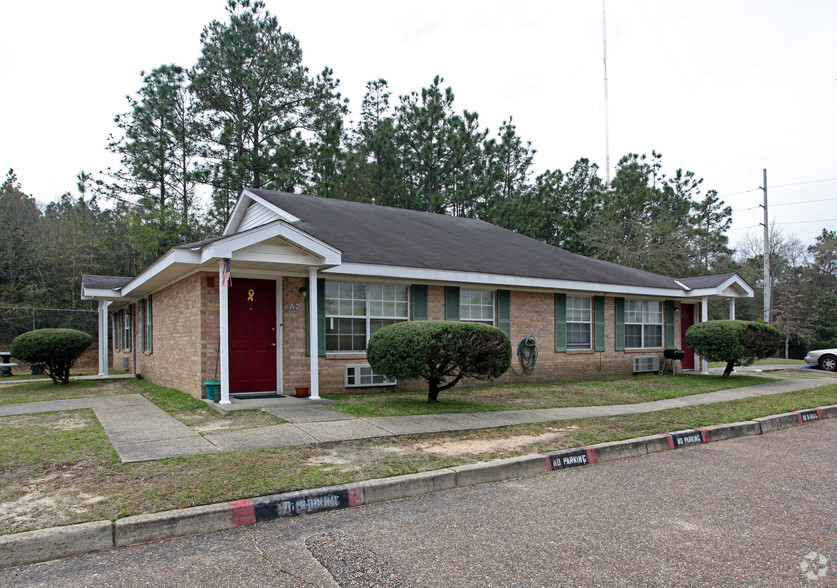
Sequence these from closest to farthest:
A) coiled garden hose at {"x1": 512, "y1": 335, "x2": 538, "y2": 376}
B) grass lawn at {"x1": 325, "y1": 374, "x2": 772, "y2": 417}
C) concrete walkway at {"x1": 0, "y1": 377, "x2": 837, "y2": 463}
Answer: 1. concrete walkway at {"x1": 0, "y1": 377, "x2": 837, "y2": 463}
2. grass lawn at {"x1": 325, "y1": 374, "x2": 772, "y2": 417}
3. coiled garden hose at {"x1": 512, "y1": 335, "x2": 538, "y2": 376}

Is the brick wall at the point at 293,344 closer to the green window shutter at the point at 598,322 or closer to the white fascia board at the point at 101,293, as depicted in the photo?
the green window shutter at the point at 598,322

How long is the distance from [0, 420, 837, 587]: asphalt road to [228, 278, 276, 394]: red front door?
20.5 ft

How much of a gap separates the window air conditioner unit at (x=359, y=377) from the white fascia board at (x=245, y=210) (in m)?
3.62

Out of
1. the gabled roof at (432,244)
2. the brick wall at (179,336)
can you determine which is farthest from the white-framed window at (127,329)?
the gabled roof at (432,244)

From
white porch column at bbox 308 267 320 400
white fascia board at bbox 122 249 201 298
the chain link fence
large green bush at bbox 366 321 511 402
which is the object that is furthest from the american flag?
the chain link fence

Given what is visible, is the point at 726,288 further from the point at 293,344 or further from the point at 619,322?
the point at 293,344

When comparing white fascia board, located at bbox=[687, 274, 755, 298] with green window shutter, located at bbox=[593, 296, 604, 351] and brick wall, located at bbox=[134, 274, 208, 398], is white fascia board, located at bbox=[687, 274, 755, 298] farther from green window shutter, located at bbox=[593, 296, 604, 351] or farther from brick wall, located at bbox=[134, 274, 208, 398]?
brick wall, located at bbox=[134, 274, 208, 398]

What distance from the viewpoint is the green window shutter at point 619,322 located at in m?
15.9

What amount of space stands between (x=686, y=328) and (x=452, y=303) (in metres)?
9.77

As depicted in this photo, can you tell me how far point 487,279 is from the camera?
12.7 meters

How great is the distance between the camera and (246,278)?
10.6 metres

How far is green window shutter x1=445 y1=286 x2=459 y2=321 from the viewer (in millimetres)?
12562

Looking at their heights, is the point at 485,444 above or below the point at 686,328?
below

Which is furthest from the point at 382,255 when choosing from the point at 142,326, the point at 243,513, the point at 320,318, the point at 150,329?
the point at 142,326
